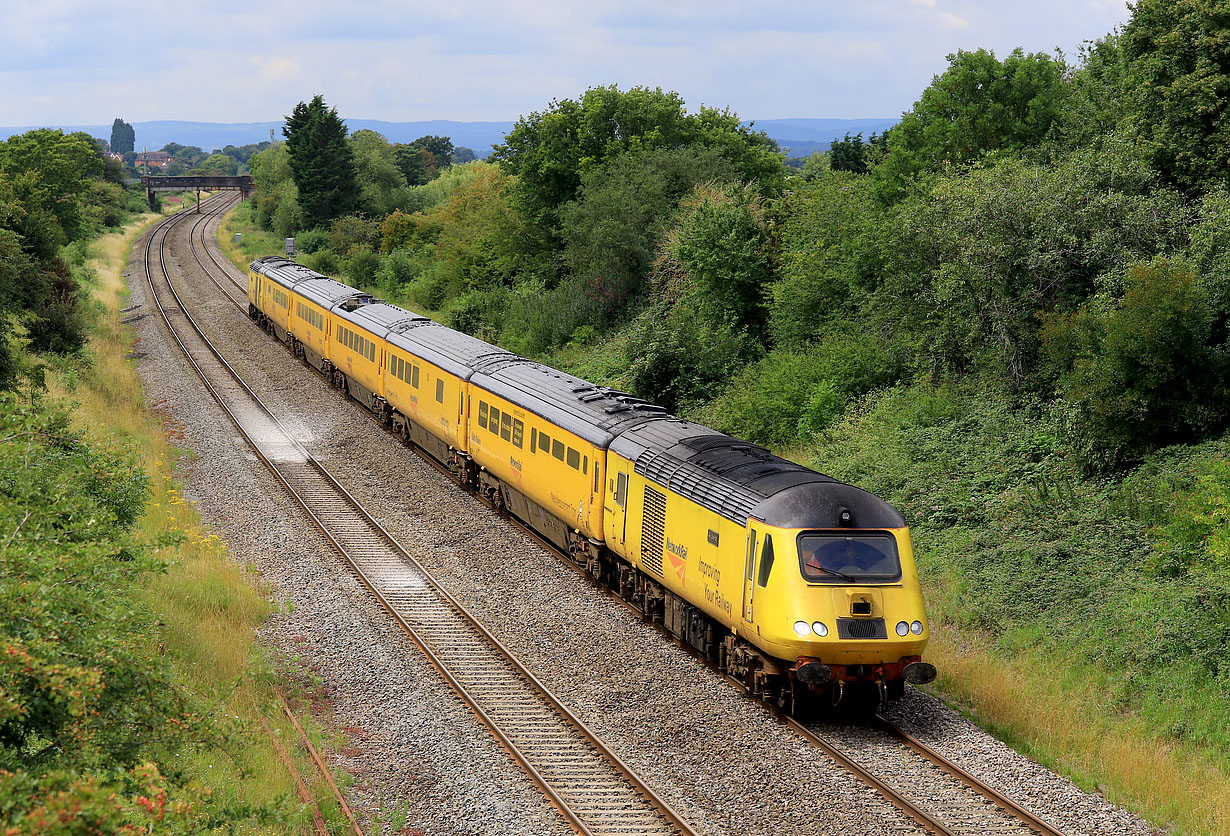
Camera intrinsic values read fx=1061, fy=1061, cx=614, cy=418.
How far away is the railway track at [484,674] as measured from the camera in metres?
11.7

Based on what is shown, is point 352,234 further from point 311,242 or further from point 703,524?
point 703,524

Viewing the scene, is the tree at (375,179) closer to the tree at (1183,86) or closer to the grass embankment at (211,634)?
the grass embankment at (211,634)

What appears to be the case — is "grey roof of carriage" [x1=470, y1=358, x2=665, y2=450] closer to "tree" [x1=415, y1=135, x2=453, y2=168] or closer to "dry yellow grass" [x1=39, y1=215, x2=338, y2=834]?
"dry yellow grass" [x1=39, y1=215, x2=338, y2=834]

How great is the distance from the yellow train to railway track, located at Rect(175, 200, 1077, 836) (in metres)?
0.51

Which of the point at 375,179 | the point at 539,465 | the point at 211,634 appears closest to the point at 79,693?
the point at 211,634

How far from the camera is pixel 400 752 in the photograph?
13156 mm

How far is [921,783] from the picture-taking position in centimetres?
1201

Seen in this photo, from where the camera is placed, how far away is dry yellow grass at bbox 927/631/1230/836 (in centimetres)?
1159

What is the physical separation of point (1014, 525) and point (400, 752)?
11.5 m

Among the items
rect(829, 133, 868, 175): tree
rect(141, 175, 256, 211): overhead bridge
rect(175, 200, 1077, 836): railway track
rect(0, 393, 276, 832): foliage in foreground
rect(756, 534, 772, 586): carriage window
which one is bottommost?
rect(175, 200, 1077, 836): railway track

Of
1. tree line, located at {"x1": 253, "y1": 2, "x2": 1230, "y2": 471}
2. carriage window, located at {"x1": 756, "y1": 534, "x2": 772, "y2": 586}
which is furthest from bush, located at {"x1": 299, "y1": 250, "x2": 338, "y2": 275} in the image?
carriage window, located at {"x1": 756, "y1": 534, "x2": 772, "y2": 586}

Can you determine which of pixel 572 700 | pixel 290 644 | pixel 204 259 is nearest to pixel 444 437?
pixel 290 644

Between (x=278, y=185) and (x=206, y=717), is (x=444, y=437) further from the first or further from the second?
→ (x=278, y=185)

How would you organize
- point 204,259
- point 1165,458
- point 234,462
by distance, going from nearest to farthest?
point 1165,458, point 234,462, point 204,259
